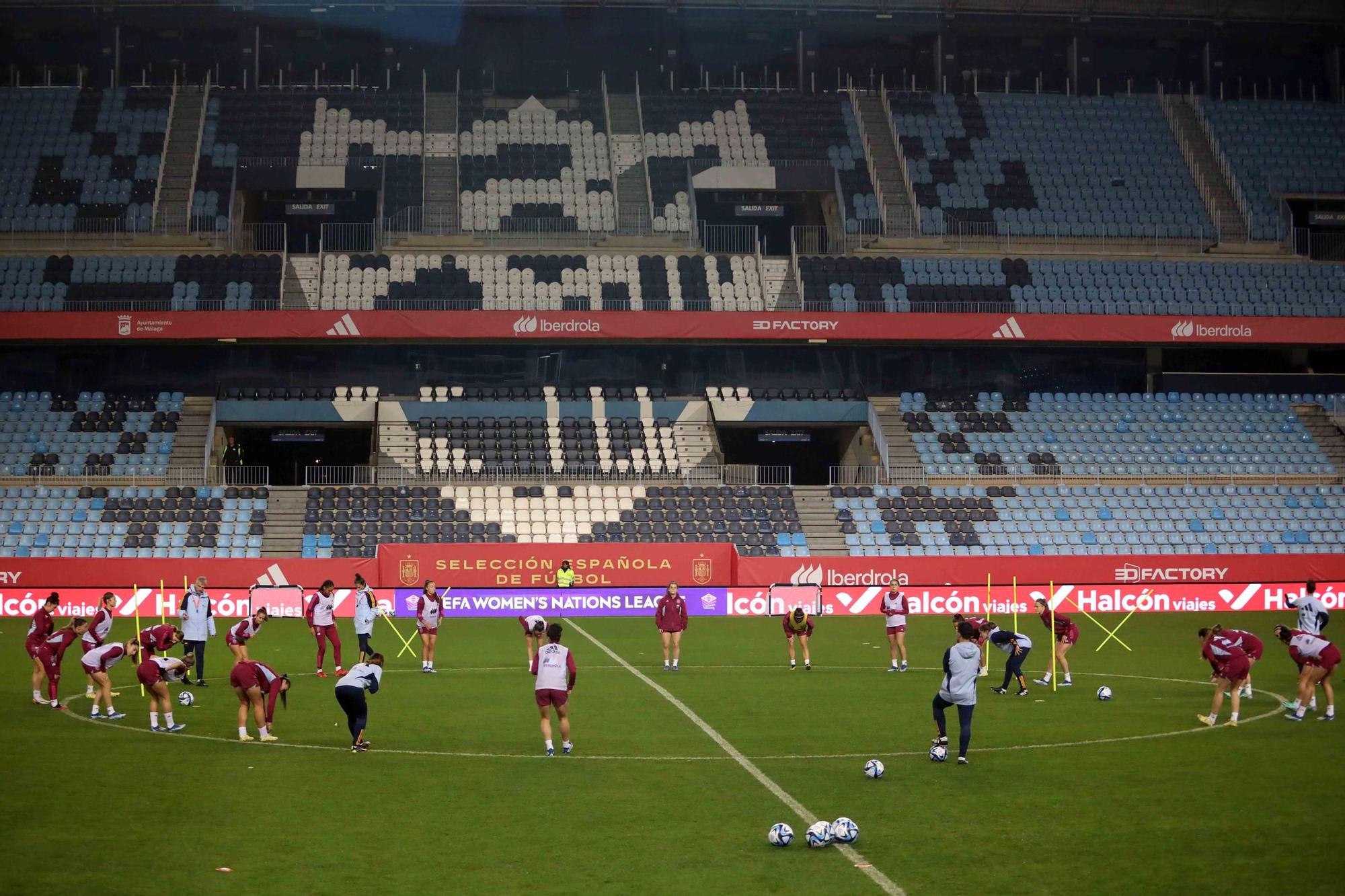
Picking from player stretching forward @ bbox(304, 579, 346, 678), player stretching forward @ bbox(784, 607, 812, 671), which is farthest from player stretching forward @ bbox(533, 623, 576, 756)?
player stretching forward @ bbox(784, 607, 812, 671)

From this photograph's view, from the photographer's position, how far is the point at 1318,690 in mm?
25094

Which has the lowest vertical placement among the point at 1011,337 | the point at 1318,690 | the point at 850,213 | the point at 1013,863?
the point at 1013,863

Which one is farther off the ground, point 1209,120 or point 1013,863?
point 1209,120

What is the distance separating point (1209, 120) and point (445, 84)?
31285mm

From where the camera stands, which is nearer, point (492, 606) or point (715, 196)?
point (492, 606)

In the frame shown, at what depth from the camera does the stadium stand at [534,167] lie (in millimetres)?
55719

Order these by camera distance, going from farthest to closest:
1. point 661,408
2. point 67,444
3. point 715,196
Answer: point 715,196
point 661,408
point 67,444

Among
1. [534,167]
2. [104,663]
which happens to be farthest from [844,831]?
[534,167]

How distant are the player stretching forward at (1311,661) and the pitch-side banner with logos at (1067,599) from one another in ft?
62.9

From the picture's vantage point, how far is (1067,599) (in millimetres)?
41625

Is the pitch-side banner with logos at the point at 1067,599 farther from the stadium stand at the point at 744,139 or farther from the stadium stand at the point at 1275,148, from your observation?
the stadium stand at the point at 1275,148

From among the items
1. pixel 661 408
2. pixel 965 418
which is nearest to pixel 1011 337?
pixel 965 418

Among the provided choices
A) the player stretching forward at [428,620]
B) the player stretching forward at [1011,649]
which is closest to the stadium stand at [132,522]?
the player stretching forward at [428,620]

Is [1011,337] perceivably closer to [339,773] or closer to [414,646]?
[414,646]
